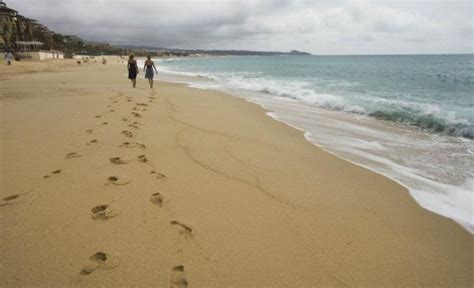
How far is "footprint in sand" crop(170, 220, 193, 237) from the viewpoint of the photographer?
293 centimetres

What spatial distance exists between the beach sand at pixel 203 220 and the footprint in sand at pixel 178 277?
11 millimetres

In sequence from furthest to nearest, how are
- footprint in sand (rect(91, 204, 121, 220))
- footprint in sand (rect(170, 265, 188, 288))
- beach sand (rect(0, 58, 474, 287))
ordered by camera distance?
footprint in sand (rect(91, 204, 121, 220)), beach sand (rect(0, 58, 474, 287)), footprint in sand (rect(170, 265, 188, 288))

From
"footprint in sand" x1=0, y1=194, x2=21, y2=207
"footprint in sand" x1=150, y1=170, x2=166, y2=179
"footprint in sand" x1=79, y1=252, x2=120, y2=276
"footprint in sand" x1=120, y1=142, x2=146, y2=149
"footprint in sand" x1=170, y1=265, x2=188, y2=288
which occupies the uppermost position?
"footprint in sand" x1=120, y1=142, x2=146, y2=149

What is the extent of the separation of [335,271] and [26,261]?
2558mm

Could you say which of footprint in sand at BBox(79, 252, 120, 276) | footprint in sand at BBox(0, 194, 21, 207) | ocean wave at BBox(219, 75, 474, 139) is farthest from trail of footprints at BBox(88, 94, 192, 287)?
ocean wave at BBox(219, 75, 474, 139)

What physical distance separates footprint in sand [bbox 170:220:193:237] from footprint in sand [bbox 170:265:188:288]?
465 millimetres

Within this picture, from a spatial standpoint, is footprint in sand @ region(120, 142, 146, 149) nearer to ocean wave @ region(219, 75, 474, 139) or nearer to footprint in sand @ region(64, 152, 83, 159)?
footprint in sand @ region(64, 152, 83, 159)

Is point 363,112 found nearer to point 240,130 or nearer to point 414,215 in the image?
point 240,130

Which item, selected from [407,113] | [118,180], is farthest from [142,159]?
[407,113]

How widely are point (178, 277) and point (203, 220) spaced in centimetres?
82

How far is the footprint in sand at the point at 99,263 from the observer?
237 cm

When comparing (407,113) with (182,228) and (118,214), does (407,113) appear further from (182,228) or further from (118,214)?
(118,214)

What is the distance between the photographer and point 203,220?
10.4 ft

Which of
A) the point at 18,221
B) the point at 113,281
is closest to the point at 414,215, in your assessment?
the point at 113,281
